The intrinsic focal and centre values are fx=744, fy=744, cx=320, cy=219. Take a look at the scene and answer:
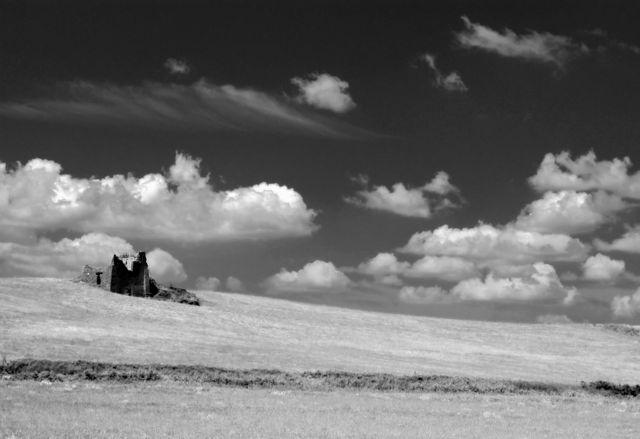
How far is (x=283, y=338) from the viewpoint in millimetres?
71312

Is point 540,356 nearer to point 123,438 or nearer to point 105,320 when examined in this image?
point 105,320

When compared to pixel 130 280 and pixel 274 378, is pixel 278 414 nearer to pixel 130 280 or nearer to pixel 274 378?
pixel 274 378

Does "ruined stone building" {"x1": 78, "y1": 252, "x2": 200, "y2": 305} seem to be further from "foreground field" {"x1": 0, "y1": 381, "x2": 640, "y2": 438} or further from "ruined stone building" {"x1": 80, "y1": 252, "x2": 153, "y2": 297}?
"foreground field" {"x1": 0, "y1": 381, "x2": 640, "y2": 438}

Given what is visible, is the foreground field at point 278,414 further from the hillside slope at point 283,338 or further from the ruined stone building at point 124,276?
the ruined stone building at point 124,276

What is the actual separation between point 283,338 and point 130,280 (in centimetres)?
2926

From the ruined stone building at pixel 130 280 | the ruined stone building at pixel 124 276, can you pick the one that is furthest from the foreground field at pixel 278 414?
the ruined stone building at pixel 130 280

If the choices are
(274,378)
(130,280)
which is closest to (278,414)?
(274,378)

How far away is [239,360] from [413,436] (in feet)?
86.9

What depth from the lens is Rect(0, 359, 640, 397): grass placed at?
137 ft

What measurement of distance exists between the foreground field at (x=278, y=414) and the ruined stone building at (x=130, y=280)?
51.6 m

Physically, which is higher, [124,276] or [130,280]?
[124,276]

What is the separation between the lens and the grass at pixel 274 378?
41.6 m

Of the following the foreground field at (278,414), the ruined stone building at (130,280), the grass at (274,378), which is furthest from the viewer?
the ruined stone building at (130,280)

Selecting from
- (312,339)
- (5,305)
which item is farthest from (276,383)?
(5,305)
